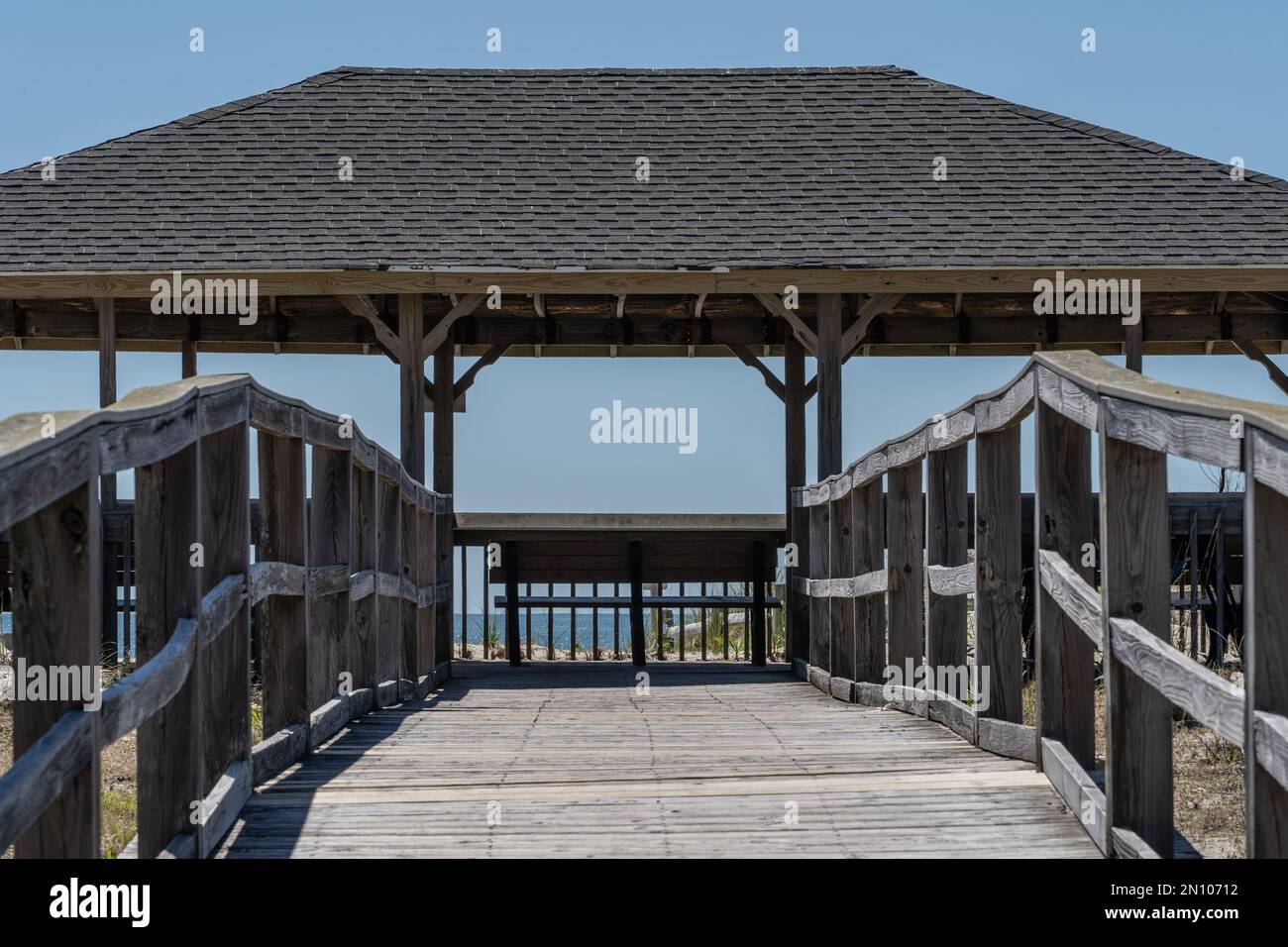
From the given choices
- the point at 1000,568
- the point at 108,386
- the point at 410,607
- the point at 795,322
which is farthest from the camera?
the point at 108,386

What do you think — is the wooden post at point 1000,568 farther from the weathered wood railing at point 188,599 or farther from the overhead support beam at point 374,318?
the overhead support beam at point 374,318

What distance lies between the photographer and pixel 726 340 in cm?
1470

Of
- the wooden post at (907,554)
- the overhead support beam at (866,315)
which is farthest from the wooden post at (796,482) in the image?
the wooden post at (907,554)

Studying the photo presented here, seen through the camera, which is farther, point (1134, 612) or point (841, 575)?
point (841, 575)

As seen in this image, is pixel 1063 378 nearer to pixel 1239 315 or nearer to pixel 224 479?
pixel 224 479

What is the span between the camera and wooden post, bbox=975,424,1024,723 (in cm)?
518

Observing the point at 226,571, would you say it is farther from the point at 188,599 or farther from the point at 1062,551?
the point at 1062,551

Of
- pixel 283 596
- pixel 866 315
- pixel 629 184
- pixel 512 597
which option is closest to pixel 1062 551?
pixel 283 596

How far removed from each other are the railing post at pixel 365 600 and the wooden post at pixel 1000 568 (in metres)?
3.13

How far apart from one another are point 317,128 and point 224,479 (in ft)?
36.3

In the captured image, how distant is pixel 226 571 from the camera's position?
14.9 ft

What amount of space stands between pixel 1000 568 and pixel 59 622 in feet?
11.0

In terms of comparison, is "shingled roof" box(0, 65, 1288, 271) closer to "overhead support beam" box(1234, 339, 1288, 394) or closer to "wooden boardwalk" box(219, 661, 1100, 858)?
"overhead support beam" box(1234, 339, 1288, 394)
